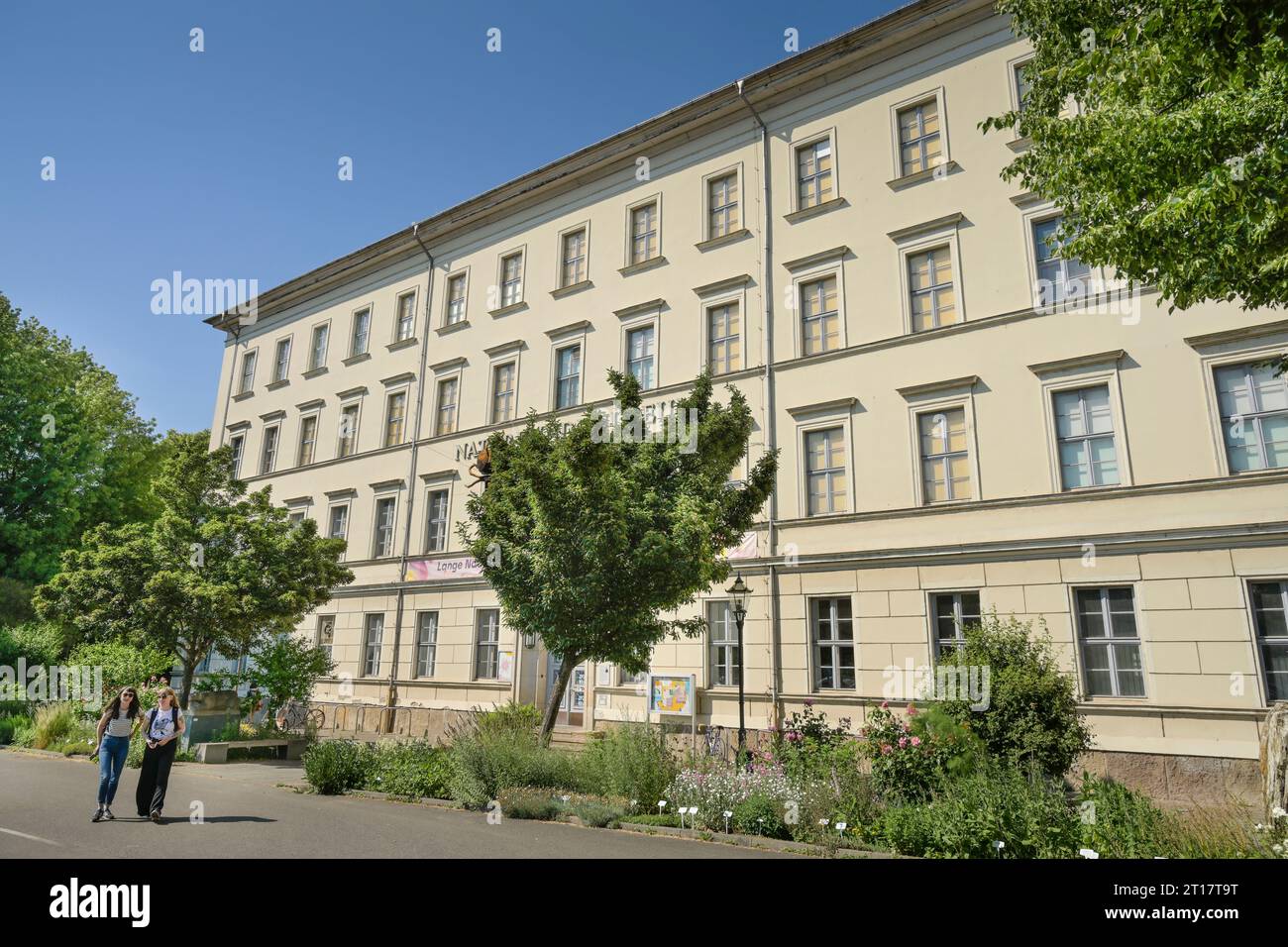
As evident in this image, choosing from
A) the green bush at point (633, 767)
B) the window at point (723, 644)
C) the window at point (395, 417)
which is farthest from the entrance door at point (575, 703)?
the window at point (395, 417)

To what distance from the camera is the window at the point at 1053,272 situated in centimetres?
1670

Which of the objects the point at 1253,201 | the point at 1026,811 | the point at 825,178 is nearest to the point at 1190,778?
the point at 1026,811

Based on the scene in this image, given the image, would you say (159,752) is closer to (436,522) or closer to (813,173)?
(436,522)

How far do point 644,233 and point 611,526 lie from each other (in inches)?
569

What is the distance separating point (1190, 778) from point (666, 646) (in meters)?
11.4

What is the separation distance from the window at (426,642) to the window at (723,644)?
10.5 m

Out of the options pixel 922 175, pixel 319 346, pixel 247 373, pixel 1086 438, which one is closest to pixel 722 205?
pixel 922 175

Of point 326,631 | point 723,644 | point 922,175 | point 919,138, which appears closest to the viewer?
point 922,175

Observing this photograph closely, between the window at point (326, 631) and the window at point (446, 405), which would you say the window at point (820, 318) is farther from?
the window at point (326, 631)

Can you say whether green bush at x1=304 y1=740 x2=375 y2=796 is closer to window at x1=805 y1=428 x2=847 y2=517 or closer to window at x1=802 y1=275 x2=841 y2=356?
window at x1=805 y1=428 x2=847 y2=517

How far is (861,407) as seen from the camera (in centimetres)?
1892

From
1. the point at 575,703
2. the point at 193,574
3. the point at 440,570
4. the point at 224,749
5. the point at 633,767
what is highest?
the point at 440,570

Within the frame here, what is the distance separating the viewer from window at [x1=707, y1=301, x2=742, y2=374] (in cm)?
2145

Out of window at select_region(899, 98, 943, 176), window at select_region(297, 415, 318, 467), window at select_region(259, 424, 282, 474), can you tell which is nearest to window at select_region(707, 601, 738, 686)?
window at select_region(899, 98, 943, 176)
